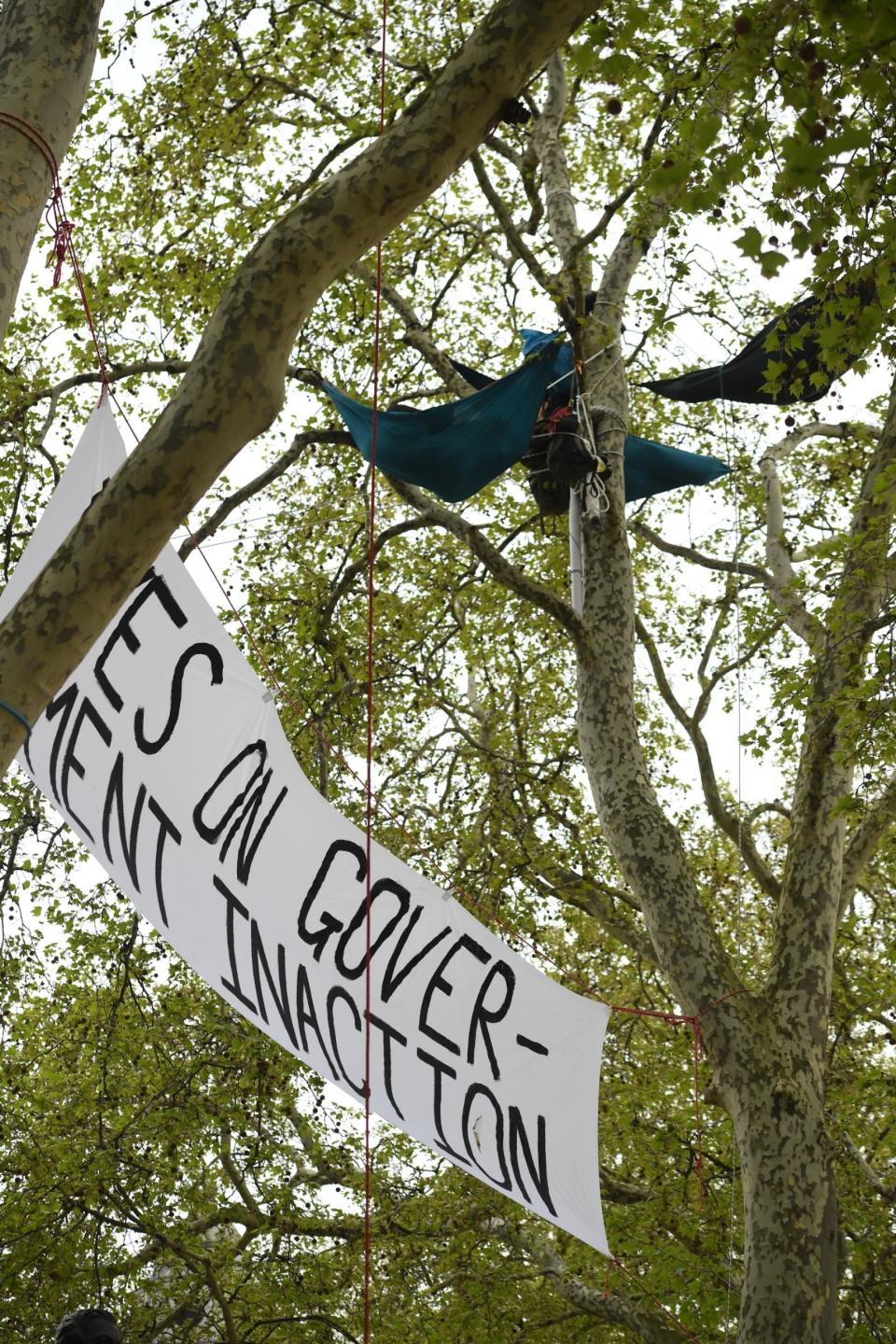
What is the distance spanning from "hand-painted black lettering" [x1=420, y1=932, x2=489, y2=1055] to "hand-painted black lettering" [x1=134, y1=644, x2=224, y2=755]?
112cm

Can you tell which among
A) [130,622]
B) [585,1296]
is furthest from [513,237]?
[585,1296]

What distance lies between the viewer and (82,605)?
2.82m

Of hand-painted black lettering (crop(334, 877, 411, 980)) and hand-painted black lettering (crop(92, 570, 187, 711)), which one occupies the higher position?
hand-painted black lettering (crop(92, 570, 187, 711))

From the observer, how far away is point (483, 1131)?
14.5ft

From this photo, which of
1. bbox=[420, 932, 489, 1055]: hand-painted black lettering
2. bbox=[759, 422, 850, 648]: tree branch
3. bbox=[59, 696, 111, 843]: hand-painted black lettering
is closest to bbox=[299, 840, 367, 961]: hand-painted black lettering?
bbox=[420, 932, 489, 1055]: hand-painted black lettering

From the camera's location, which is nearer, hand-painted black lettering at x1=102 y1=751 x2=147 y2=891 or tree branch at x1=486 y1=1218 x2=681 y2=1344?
hand-painted black lettering at x1=102 y1=751 x2=147 y2=891

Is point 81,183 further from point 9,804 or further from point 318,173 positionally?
point 9,804

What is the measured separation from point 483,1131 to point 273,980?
2.80 ft

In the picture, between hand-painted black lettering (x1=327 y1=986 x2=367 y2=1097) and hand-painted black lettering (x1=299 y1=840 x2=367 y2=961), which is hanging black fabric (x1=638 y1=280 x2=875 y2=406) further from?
hand-painted black lettering (x1=327 y1=986 x2=367 y2=1097)

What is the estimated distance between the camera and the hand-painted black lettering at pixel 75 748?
402 cm

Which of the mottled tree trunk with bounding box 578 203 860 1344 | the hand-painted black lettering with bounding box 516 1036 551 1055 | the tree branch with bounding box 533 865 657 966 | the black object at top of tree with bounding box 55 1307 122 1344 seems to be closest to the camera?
the black object at top of tree with bounding box 55 1307 122 1344

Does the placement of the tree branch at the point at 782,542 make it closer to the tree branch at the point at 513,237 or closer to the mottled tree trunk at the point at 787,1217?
the tree branch at the point at 513,237

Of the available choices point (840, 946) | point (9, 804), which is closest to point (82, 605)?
point (9, 804)

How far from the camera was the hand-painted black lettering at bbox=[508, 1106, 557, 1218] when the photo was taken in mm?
4484
